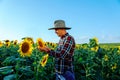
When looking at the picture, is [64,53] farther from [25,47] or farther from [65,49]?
[25,47]

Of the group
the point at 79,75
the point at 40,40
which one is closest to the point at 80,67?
the point at 79,75

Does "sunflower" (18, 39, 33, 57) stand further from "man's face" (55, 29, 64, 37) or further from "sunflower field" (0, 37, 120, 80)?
"man's face" (55, 29, 64, 37)

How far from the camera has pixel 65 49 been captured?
5020mm

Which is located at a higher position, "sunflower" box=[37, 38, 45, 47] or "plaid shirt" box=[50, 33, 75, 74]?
"sunflower" box=[37, 38, 45, 47]

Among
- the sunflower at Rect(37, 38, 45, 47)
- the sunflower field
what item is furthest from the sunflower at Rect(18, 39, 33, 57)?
the sunflower at Rect(37, 38, 45, 47)

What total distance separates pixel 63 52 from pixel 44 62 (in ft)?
1.78

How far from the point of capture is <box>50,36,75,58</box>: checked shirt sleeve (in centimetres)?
499

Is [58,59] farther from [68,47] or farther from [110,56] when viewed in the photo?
[110,56]

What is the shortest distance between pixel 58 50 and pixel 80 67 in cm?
328

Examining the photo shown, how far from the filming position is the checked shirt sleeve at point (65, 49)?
499cm

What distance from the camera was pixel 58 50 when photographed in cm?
507

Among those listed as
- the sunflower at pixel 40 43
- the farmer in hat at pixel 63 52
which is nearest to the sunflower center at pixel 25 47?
the sunflower at pixel 40 43

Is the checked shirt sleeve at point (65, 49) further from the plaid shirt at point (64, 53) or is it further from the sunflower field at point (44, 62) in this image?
the sunflower field at point (44, 62)

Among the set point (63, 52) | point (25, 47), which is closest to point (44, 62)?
point (25, 47)
